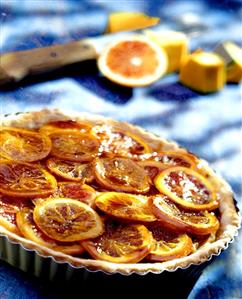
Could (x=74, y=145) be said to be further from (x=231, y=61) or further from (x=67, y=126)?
(x=231, y=61)

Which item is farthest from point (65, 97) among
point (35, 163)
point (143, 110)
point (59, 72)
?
point (35, 163)

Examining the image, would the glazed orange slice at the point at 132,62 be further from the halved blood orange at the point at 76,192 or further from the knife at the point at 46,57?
the halved blood orange at the point at 76,192

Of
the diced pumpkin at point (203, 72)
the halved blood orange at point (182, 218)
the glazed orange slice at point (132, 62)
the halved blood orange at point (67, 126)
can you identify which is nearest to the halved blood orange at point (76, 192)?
the halved blood orange at point (182, 218)

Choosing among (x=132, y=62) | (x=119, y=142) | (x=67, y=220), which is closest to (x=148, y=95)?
(x=132, y=62)

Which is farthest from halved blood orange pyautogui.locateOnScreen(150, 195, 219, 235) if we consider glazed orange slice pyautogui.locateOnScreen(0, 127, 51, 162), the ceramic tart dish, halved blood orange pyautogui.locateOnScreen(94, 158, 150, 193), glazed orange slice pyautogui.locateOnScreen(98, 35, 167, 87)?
glazed orange slice pyautogui.locateOnScreen(98, 35, 167, 87)

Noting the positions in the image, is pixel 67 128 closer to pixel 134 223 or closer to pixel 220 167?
pixel 134 223
